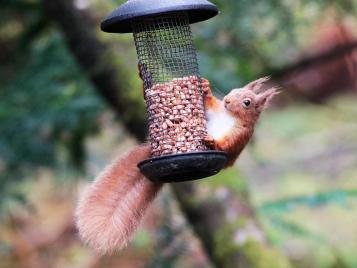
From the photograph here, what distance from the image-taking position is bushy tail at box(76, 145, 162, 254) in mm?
2975

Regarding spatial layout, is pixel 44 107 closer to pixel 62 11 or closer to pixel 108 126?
pixel 62 11

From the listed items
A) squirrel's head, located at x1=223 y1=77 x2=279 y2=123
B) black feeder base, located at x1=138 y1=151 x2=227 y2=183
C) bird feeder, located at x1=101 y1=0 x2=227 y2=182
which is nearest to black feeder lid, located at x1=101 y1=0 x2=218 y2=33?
bird feeder, located at x1=101 y1=0 x2=227 y2=182

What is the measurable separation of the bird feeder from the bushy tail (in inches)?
4.3

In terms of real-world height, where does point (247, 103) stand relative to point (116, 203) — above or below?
above

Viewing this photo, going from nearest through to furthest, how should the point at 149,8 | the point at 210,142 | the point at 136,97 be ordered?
1. the point at 149,8
2. the point at 210,142
3. the point at 136,97

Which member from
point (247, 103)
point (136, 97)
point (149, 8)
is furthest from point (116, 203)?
point (136, 97)

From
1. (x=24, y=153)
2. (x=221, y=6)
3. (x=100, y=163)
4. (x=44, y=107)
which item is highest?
(x=221, y=6)

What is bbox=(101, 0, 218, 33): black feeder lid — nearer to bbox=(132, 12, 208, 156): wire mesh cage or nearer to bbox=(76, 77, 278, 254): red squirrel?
bbox=(132, 12, 208, 156): wire mesh cage

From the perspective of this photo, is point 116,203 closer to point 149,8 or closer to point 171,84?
point 171,84

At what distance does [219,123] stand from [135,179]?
1.20 ft

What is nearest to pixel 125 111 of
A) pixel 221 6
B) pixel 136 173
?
pixel 221 6

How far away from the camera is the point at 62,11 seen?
18.2 ft

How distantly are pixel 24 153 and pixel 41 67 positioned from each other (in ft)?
2.02

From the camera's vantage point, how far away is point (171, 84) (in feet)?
10.6
